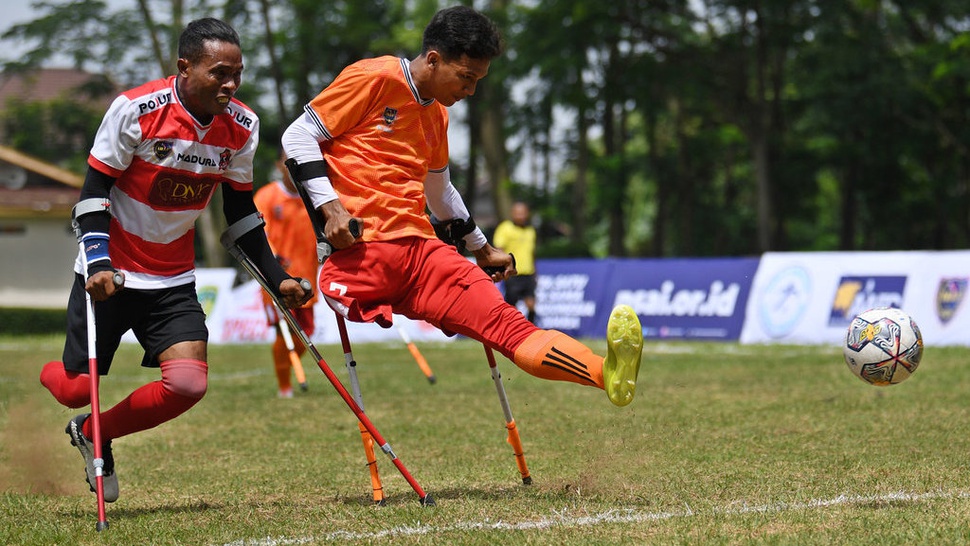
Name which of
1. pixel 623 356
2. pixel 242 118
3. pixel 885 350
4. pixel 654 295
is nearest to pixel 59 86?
pixel 654 295

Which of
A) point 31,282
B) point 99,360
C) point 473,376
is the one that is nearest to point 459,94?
point 99,360

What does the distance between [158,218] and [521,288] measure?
1407 centimetres

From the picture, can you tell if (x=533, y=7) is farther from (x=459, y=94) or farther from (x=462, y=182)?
(x=459, y=94)

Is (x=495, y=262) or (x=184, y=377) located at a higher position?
(x=495, y=262)

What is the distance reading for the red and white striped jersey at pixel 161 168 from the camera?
16.9 feet

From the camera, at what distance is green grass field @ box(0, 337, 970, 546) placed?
15.3 ft

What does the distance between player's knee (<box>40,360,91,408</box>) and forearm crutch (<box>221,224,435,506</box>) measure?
867mm

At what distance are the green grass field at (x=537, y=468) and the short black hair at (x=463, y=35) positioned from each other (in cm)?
179

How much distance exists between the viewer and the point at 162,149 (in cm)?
521

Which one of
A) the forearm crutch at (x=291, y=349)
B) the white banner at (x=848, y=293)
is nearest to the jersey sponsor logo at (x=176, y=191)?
the forearm crutch at (x=291, y=349)

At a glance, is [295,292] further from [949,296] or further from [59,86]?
[59,86]

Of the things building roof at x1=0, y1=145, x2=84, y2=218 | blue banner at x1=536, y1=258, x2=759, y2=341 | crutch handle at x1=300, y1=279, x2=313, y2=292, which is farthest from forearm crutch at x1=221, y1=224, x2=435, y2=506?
building roof at x1=0, y1=145, x2=84, y2=218

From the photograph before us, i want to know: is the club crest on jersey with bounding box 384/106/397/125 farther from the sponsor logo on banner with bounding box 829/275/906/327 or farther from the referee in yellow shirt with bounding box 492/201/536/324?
the referee in yellow shirt with bounding box 492/201/536/324

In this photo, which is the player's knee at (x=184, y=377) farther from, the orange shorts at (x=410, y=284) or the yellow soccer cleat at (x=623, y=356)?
the yellow soccer cleat at (x=623, y=356)
